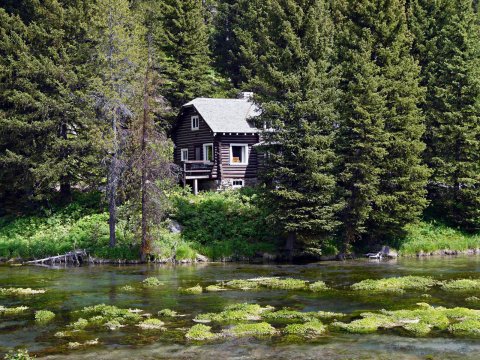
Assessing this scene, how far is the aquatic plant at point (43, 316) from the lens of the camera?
22.7 metres

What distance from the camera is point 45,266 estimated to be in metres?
39.0

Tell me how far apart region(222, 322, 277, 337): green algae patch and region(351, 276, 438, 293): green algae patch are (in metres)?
9.20

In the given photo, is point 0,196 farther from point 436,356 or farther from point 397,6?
point 436,356

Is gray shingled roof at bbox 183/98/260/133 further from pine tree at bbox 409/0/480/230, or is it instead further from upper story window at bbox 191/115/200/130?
pine tree at bbox 409/0/480/230

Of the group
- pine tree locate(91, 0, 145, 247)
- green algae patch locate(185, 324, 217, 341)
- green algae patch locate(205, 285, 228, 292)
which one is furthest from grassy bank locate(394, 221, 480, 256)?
green algae patch locate(185, 324, 217, 341)

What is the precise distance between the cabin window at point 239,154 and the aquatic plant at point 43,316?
32.0 metres

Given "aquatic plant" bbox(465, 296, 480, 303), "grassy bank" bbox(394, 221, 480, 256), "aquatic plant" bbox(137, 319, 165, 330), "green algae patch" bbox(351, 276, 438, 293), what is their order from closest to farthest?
1. "aquatic plant" bbox(137, 319, 165, 330)
2. "aquatic plant" bbox(465, 296, 480, 303)
3. "green algae patch" bbox(351, 276, 438, 293)
4. "grassy bank" bbox(394, 221, 480, 256)

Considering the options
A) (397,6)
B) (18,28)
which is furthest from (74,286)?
(397,6)

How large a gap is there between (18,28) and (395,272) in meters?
35.5

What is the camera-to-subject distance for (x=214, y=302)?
25766mm

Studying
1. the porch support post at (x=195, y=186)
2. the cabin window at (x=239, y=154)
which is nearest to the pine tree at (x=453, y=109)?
the cabin window at (x=239, y=154)

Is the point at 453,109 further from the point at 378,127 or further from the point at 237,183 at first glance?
the point at 237,183

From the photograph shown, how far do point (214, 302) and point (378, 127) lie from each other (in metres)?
21.4

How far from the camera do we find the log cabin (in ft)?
173
